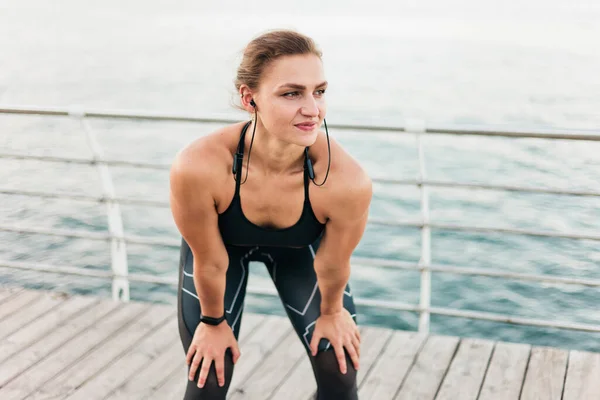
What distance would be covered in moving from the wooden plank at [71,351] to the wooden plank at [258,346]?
610mm

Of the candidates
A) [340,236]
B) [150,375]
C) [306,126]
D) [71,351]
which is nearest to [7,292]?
[71,351]

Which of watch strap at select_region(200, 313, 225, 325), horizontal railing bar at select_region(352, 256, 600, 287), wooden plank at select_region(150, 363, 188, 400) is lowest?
wooden plank at select_region(150, 363, 188, 400)

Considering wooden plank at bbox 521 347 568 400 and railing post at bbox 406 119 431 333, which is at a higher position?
railing post at bbox 406 119 431 333

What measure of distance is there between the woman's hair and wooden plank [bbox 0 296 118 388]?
5.78ft

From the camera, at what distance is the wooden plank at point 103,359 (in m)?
2.65

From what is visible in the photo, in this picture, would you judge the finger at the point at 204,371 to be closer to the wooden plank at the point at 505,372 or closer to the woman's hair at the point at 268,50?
the woman's hair at the point at 268,50

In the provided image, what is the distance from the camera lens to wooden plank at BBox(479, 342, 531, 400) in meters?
2.60

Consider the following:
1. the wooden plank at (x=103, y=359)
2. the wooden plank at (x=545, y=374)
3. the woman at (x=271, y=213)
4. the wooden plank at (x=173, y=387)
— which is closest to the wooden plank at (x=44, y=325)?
the wooden plank at (x=103, y=359)

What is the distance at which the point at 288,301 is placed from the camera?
2102 millimetres

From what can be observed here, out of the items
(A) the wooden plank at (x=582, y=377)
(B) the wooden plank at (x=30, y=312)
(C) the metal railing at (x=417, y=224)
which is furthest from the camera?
(B) the wooden plank at (x=30, y=312)

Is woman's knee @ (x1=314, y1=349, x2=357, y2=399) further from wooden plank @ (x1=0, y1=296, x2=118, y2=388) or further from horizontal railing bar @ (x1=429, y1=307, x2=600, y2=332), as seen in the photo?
wooden plank @ (x1=0, y1=296, x2=118, y2=388)

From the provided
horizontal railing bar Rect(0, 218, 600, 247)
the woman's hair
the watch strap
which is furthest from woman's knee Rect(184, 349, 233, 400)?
horizontal railing bar Rect(0, 218, 600, 247)

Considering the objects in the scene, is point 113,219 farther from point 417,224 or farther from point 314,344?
point 314,344

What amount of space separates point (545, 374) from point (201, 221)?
5.37 ft
